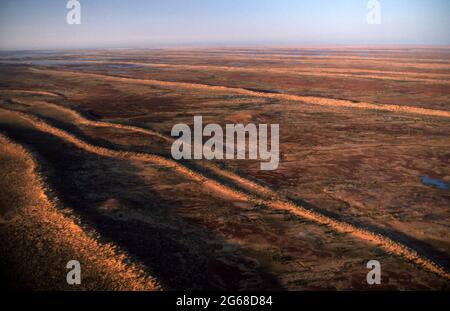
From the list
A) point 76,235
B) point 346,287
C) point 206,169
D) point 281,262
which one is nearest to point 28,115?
point 206,169

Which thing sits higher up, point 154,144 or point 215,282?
point 154,144

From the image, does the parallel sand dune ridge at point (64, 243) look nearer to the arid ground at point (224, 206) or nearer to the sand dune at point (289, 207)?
the arid ground at point (224, 206)

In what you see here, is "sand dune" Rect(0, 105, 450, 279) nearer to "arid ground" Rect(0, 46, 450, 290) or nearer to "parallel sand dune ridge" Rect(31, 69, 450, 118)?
"arid ground" Rect(0, 46, 450, 290)

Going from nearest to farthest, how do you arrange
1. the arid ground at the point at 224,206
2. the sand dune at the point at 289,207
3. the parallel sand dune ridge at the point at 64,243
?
the parallel sand dune ridge at the point at 64,243, the arid ground at the point at 224,206, the sand dune at the point at 289,207

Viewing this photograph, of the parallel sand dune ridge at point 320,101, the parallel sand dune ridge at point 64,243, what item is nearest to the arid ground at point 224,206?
the parallel sand dune ridge at point 64,243

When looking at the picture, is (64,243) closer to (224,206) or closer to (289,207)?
(224,206)

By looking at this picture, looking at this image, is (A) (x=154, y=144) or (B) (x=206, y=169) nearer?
(B) (x=206, y=169)

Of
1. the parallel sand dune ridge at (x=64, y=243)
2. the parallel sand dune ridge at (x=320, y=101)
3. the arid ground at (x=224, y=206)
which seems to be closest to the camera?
the parallel sand dune ridge at (x=64, y=243)

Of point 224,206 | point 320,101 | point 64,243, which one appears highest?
point 320,101

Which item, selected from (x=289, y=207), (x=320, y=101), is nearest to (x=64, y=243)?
(x=289, y=207)
